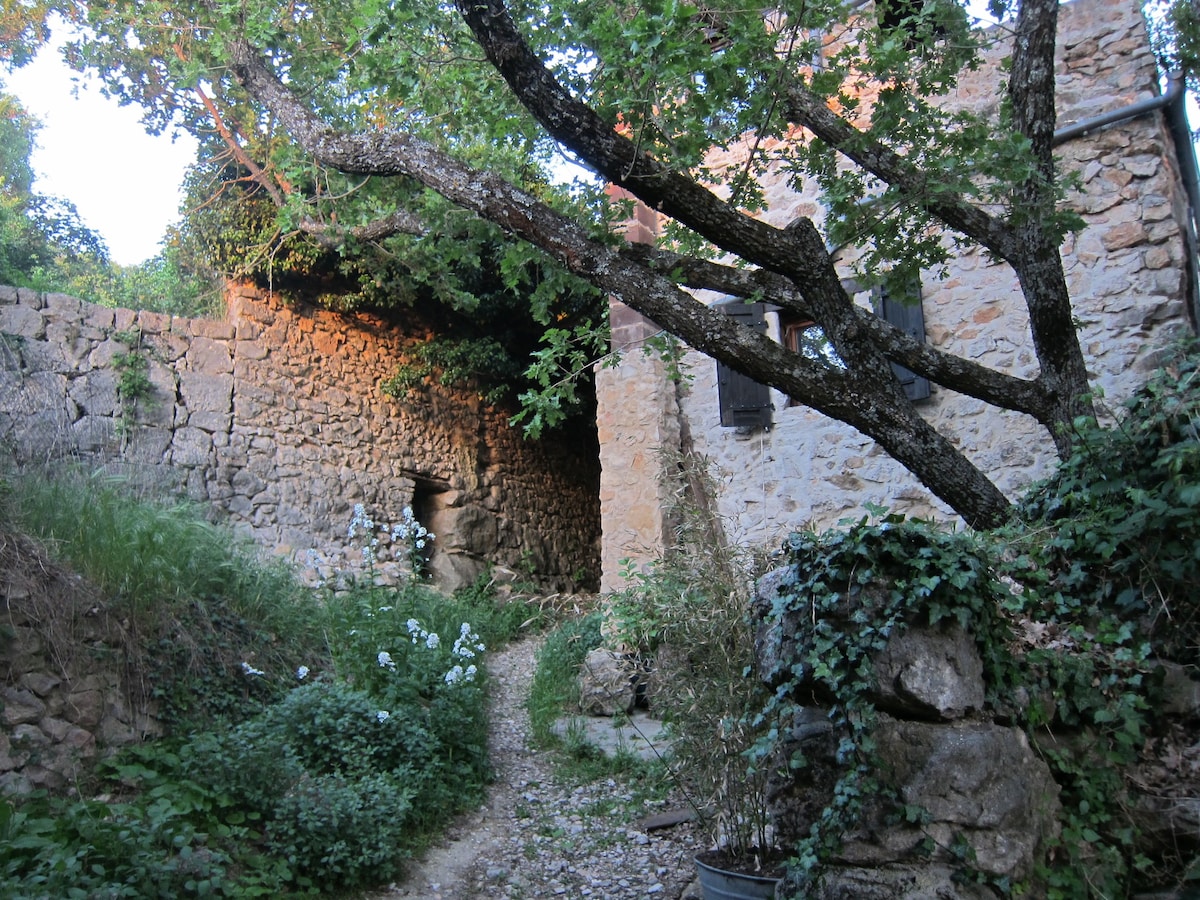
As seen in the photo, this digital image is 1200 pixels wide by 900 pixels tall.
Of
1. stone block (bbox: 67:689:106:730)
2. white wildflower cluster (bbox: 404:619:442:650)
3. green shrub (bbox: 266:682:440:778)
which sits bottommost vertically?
green shrub (bbox: 266:682:440:778)

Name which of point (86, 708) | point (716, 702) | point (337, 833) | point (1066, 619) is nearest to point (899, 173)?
point (1066, 619)

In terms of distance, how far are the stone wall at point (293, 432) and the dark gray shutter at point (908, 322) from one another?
18.1 feet

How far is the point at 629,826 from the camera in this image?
4484 mm

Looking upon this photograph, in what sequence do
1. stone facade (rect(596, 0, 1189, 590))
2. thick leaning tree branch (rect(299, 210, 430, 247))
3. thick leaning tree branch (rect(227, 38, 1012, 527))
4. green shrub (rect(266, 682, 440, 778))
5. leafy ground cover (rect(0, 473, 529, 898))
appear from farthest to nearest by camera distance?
thick leaning tree branch (rect(299, 210, 430, 247)), stone facade (rect(596, 0, 1189, 590)), green shrub (rect(266, 682, 440, 778)), thick leaning tree branch (rect(227, 38, 1012, 527)), leafy ground cover (rect(0, 473, 529, 898))

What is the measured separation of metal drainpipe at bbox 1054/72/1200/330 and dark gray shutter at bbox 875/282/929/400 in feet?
4.43

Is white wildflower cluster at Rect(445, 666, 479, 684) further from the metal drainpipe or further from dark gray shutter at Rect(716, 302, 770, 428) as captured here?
the metal drainpipe

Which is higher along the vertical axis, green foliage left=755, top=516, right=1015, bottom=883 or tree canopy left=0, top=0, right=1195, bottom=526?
tree canopy left=0, top=0, right=1195, bottom=526

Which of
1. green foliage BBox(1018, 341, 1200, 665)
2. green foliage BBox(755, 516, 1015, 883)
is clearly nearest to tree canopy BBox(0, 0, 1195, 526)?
green foliage BBox(1018, 341, 1200, 665)

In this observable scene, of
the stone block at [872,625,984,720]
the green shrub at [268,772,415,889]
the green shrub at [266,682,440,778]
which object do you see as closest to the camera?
the stone block at [872,625,984,720]

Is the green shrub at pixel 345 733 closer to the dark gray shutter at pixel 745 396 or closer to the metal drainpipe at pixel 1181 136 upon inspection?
the dark gray shutter at pixel 745 396

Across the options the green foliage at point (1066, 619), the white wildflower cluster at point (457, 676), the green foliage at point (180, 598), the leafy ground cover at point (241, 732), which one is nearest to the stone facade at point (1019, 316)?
the white wildflower cluster at point (457, 676)

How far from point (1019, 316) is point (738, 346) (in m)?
2.68

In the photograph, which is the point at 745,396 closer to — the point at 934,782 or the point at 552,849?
the point at 552,849

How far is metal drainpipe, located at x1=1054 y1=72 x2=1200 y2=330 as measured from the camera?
5520 millimetres
